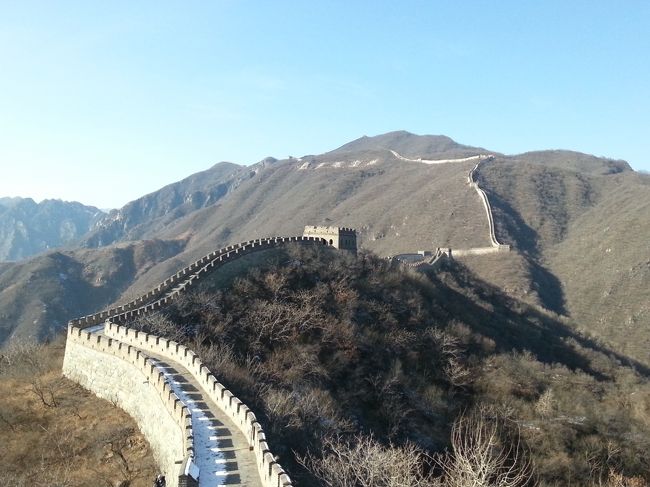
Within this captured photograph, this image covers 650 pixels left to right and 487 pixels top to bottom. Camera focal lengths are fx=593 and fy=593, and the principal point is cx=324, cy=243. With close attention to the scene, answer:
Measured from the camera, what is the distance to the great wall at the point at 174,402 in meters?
16.8

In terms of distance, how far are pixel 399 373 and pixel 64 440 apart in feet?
91.0

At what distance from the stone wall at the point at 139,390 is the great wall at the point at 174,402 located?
27mm

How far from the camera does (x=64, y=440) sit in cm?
2550

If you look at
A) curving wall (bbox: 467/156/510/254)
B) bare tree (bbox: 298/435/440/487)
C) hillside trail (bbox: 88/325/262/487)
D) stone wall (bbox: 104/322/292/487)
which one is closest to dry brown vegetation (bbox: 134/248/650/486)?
stone wall (bbox: 104/322/292/487)

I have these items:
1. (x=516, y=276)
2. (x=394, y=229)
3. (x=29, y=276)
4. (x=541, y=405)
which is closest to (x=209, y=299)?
(x=541, y=405)

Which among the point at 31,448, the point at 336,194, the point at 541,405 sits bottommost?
the point at 541,405

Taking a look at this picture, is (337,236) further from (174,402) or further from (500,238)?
(500,238)

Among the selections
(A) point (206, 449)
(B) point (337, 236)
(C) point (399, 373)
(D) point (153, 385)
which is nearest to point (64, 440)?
(D) point (153, 385)

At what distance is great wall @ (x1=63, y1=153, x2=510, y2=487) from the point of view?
55.2 ft

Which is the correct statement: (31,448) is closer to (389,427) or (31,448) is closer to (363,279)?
(389,427)

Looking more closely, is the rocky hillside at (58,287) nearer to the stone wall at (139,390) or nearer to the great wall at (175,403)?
the stone wall at (139,390)

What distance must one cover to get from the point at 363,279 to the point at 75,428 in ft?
122

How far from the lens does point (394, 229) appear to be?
13738cm

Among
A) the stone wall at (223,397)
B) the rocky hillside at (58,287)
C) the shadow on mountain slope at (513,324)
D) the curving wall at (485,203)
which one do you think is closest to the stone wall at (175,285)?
the stone wall at (223,397)
